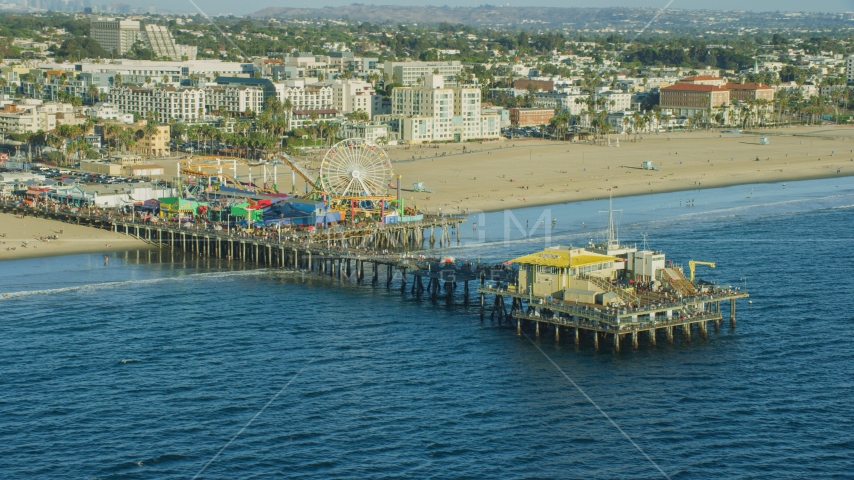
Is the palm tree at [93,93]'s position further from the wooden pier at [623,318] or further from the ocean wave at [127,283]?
the wooden pier at [623,318]

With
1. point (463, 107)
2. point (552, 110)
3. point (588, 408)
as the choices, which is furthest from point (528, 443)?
point (552, 110)

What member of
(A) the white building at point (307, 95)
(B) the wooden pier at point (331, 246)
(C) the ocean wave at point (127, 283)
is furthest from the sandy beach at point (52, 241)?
(A) the white building at point (307, 95)

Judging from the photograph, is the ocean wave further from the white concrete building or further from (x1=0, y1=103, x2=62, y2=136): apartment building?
the white concrete building

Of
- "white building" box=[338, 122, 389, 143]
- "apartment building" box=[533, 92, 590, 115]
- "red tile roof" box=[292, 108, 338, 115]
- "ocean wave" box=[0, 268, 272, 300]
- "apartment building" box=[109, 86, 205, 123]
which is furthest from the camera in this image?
"apartment building" box=[533, 92, 590, 115]

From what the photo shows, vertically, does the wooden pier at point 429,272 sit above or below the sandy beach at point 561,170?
below

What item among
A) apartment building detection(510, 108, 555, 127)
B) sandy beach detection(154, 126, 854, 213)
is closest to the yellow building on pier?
sandy beach detection(154, 126, 854, 213)

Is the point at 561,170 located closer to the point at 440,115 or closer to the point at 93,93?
the point at 440,115
